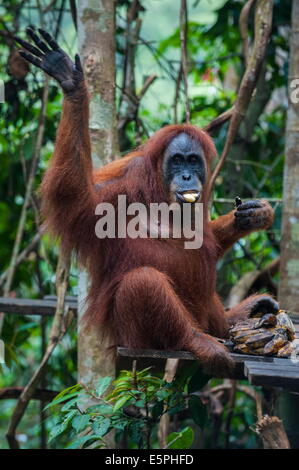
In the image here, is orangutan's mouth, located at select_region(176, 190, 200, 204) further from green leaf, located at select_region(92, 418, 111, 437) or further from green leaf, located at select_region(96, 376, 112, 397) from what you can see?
green leaf, located at select_region(92, 418, 111, 437)

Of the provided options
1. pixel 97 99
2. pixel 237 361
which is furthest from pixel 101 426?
pixel 97 99

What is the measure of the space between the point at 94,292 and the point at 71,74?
119cm

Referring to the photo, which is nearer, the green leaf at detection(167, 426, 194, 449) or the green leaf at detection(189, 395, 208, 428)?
the green leaf at detection(167, 426, 194, 449)

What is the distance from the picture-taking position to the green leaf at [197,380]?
3.62m

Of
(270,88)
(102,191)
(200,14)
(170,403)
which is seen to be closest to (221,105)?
(270,88)

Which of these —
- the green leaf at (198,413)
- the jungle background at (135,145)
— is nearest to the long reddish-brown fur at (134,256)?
the green leaf at (198,413)

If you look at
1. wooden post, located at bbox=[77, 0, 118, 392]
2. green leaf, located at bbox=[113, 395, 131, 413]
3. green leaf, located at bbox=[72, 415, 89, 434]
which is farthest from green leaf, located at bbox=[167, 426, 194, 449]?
wooden post, located at bbox=[77, 0, 118, 392]

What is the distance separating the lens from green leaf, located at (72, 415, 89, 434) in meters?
3.12

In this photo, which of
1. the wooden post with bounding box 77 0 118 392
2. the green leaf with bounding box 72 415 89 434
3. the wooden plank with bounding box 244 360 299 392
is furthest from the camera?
the wooden post with bounding box 77 0 118 392

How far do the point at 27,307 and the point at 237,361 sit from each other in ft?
6.10

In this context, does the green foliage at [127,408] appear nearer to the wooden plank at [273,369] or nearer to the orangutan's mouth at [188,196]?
the wooden plank at [273,369]

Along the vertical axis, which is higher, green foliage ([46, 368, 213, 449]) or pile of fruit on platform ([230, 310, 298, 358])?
pile of fruit on platform ([230, 310, 298, 358])

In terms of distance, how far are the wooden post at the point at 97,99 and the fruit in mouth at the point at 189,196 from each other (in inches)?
27.0

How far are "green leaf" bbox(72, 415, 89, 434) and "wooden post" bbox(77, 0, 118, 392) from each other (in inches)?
38.2
